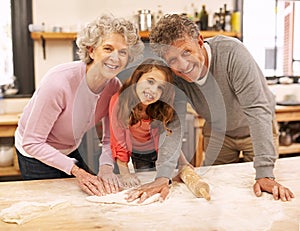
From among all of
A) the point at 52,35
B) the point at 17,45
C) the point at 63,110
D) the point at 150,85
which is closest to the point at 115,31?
the point at 150,85

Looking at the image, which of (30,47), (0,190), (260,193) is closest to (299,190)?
(260,193)

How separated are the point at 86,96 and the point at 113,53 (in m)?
0.17

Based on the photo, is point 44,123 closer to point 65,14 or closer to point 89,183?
point 89,183

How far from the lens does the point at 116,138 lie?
1084 mm

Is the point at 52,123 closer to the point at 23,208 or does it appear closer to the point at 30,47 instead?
the point at 23,208

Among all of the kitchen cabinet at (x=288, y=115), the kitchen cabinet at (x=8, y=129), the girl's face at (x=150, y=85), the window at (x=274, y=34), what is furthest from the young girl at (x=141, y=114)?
the window at (x=274, y=34)

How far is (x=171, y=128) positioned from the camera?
43.4 inches

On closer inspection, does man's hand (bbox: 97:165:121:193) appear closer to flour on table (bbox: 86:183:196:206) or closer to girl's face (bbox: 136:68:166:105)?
flour on table (bbox: 86:183:196:206)

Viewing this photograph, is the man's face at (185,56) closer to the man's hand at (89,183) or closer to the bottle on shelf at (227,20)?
the man's hand at (89,183)

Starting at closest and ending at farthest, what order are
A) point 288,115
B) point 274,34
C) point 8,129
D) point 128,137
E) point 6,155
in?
point 128,137
point 8,129
point 6,155
point 288,115
point 274,34

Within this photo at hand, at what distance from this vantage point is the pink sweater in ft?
3.47

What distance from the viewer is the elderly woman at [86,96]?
3.25ft

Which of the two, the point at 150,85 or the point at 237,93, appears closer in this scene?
the point at 150,85

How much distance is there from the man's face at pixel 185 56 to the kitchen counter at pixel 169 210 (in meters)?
0.34
